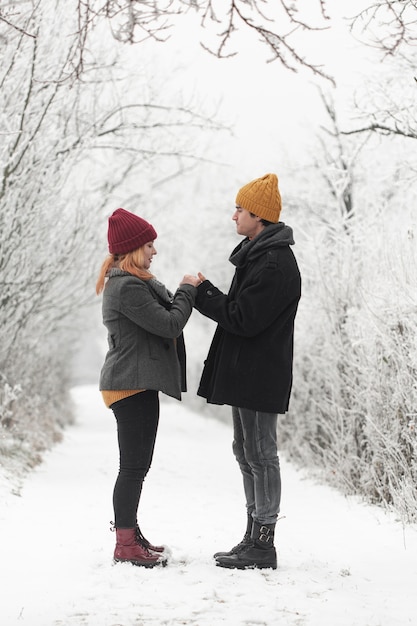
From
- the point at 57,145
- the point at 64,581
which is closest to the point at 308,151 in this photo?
the point at 57,145

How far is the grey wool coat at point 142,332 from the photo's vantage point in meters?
4.16

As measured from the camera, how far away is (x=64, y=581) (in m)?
4.11

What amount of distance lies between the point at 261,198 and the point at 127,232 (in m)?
0.75

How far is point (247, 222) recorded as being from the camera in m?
4.42

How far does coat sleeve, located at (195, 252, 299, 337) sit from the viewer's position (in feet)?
13.6

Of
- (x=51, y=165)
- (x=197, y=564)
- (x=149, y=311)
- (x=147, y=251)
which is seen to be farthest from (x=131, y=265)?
(x=51, y=165)

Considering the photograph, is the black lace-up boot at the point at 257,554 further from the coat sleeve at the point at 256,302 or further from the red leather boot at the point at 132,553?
the coat sleeve at the point at 256,302

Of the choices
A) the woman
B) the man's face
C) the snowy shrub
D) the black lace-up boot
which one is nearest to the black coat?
the man's face

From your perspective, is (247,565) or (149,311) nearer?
(149,311)

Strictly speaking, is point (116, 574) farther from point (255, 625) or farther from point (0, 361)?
point (0, 361)

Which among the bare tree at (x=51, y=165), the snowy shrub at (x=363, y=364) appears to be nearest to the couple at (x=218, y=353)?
the snowy shrub at (x=363, y=364)

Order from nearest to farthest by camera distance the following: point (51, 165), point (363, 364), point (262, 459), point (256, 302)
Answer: point (256, 302) < point (262, 459) < point (363, 364) < point (51, 165)

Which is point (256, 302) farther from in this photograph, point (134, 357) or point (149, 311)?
point (134, 357)

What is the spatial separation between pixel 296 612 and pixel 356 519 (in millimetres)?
2946
